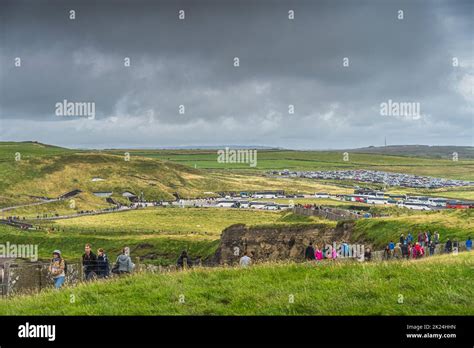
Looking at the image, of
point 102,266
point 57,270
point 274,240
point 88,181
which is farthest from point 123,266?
point 88,181

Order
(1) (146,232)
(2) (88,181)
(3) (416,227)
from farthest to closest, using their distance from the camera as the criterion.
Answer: (2) (88,181) → (1) (146,232) → (3) (416,227)

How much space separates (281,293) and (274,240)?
4294 centimetres

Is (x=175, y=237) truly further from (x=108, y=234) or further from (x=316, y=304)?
(x=316, y=304)

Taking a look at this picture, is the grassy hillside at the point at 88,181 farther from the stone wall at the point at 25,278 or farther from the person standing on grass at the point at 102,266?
the stone wall at the point at 25,278

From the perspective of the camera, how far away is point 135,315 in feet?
39.5

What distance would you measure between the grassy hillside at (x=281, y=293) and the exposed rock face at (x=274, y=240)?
115 feet

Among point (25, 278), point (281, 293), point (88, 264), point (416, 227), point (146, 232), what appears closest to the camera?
point (281, 293)

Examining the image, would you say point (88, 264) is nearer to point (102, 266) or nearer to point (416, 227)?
point (102, 266)

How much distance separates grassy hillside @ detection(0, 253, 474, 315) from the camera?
12109 millimetres

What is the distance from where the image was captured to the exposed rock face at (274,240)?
51.7 m

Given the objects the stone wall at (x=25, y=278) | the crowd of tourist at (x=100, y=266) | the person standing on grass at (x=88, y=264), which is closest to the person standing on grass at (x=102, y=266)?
the crowd of tourist at (x=100, y=266)

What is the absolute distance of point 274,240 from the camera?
55.8 meters
